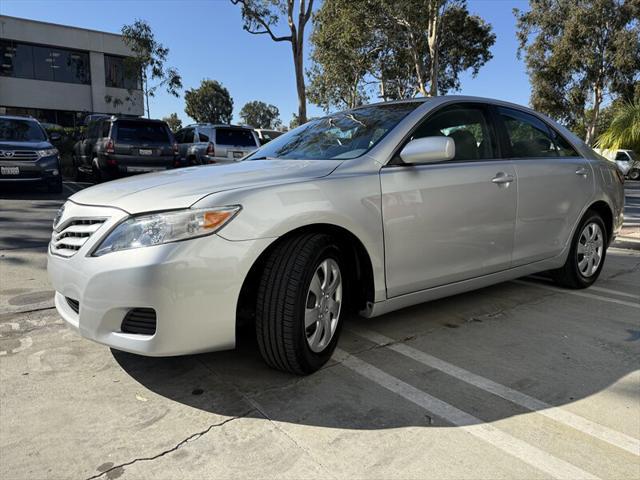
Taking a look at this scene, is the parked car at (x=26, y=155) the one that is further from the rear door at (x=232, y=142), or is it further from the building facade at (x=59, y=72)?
the building facade at (x=59, y=72)

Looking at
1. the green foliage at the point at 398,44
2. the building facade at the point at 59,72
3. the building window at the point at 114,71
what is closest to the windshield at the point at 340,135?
the green foliage at the point at 398,44

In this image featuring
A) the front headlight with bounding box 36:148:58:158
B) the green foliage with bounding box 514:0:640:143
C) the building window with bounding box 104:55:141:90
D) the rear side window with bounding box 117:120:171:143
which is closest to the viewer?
the front headlight with bounding box 36:148:58:158

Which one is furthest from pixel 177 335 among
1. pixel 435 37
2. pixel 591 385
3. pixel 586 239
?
pixel 435 37

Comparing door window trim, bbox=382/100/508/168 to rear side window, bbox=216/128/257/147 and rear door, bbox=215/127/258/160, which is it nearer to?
rear door, bbox=215/127/258/160

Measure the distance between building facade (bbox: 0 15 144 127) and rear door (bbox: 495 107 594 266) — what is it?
2818 centimetres

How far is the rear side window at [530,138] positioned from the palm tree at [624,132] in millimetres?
6722

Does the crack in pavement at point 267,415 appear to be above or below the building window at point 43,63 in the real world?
below

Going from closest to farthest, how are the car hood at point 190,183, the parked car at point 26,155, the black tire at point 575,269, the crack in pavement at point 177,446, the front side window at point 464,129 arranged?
1. the crack in pavement at point 177,446
2. the car hood at point 190,183
3. the front side window at point 464,129
4. the black tire at point 575,269
5. the parked car at point 26,155

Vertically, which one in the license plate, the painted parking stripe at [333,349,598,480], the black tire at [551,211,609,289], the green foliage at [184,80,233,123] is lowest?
the painted parking stripe at [333,349,598,480]

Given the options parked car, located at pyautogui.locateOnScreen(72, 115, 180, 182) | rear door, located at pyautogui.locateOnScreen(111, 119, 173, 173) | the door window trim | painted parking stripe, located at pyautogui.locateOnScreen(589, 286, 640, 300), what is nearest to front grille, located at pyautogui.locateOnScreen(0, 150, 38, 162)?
parked car, located at pyautogui.locateOnScreen(72, 115, 180, 182)

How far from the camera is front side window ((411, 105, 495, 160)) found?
3.52 meters

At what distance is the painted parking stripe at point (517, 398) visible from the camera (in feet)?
7.60

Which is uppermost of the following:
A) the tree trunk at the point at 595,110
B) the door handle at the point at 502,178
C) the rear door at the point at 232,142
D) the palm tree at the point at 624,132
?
the tree trunk at the point at 595,110

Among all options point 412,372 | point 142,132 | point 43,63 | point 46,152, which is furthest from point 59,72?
point 412,372
